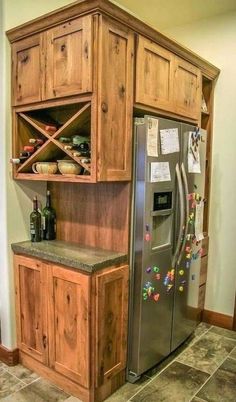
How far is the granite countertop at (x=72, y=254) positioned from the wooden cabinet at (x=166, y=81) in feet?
3.31

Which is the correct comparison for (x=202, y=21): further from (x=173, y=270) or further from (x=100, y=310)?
(x=100, y=310)

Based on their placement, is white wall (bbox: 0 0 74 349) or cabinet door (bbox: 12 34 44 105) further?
white wall (bbox: 0 0 74 349)

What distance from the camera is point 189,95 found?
2615 millimetres

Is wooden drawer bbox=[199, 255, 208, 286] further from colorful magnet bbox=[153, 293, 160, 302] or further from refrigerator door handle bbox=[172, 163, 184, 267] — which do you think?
colorful magnet bbox=[153, 293, 160, 302]

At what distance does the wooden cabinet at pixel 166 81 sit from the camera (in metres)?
2.09

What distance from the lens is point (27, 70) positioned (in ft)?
7.25

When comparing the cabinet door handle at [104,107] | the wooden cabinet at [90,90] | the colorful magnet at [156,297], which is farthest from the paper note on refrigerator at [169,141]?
the colorful magnet at [156,297]

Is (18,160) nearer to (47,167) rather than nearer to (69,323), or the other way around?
(47,167)

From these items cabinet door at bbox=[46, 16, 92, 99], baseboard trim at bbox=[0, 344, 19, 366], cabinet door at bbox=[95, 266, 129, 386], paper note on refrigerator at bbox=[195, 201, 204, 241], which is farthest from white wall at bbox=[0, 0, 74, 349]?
paper note on refrigerator at bbox=[195, 201, 204, 241]

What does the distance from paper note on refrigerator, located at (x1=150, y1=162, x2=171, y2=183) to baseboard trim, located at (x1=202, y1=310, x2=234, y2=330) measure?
1658 mm

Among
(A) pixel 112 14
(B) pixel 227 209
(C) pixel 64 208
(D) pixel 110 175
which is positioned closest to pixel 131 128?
(D) pixel 110 175

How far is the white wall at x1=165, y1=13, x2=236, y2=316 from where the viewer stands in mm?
2959

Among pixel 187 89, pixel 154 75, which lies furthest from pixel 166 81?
pixel 187 89

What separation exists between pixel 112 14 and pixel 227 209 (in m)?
1.96
